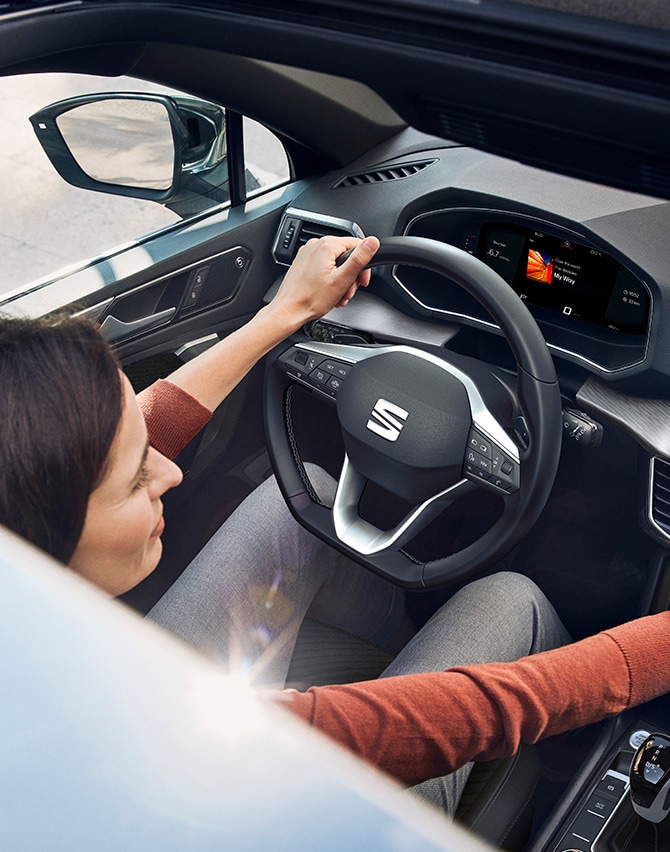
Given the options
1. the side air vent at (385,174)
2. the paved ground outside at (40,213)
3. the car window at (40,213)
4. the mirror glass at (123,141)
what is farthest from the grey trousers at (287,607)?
the paved ground outside at (40,213)

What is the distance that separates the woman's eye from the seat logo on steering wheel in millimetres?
456

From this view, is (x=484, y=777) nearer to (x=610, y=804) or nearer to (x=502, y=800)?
(x=502, y=800)

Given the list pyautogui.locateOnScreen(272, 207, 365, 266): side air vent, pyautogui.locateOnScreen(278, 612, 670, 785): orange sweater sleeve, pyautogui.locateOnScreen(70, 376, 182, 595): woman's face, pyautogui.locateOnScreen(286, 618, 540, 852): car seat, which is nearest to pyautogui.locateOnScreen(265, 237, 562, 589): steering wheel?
pyautogui.locateOnScreen(286, 618, 540, 852): car seat

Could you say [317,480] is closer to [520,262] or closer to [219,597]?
[219,597]

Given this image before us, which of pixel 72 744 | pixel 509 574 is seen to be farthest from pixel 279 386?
pixel 72 744

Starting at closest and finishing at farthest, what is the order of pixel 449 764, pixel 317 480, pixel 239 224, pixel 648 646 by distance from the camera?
pixel 449 764 → pixel 648 646 → pixel 317 480 → pixel 239 224

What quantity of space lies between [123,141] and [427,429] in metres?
0.94

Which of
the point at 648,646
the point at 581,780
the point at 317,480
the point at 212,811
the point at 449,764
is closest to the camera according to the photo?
the point at 212,811

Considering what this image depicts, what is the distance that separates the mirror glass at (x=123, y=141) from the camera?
1.62m

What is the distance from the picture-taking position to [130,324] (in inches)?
60.8

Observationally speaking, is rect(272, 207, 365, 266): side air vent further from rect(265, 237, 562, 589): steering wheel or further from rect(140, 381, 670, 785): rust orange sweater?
rect(140, 381, 670, 785): rust orange sweater

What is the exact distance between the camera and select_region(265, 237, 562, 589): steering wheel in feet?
3.76

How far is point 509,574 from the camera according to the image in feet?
4.36

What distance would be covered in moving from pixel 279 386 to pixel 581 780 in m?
0.73
